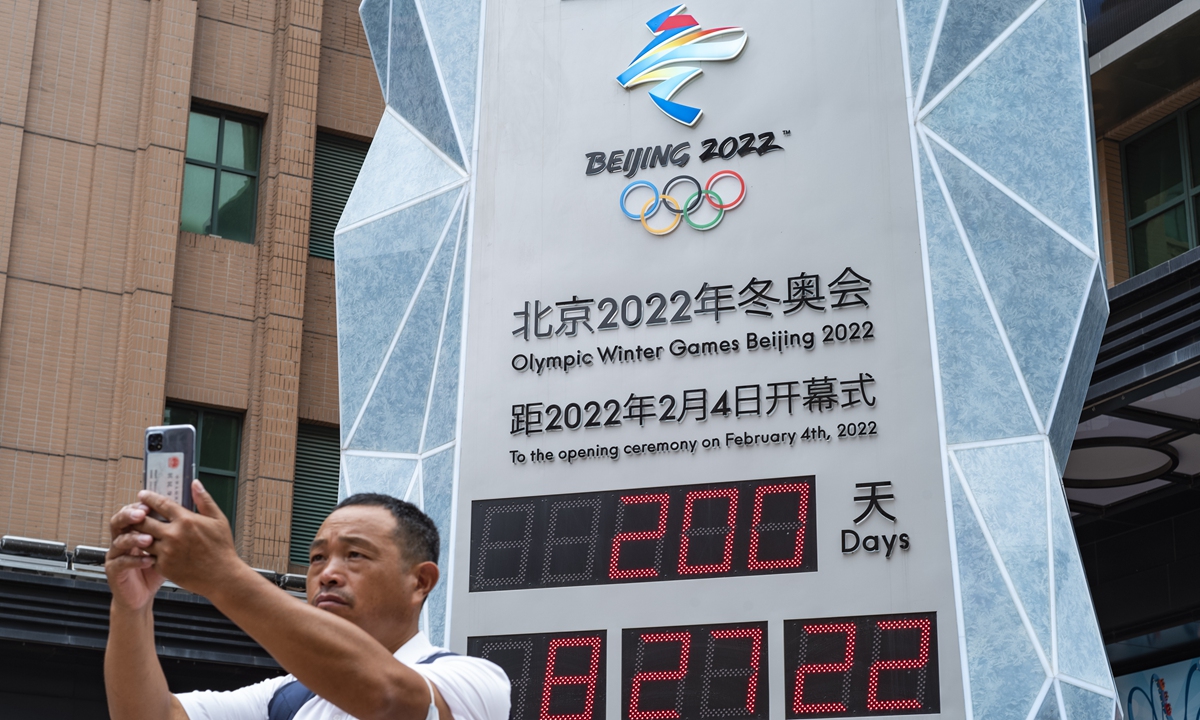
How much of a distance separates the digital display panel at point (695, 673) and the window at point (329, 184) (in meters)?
9.20

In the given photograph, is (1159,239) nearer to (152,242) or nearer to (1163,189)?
(1163,189)

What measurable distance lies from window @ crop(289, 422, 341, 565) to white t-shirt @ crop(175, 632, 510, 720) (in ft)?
39.4

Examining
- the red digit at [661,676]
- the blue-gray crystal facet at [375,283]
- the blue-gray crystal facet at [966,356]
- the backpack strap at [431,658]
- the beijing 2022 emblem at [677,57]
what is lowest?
the backpack strap at [431,658]

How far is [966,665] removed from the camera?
7.10 meters

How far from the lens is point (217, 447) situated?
1485 centimetres

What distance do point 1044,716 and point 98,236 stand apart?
34.8ft

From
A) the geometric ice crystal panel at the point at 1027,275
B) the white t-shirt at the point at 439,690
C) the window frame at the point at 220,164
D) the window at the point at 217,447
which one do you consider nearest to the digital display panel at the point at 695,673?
the geometric ice crystal panel at the point at 1027,275

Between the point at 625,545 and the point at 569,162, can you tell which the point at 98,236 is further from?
the point at 625,545

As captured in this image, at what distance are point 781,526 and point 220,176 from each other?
984 centimetres

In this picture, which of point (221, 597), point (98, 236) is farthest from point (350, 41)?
point (221, 597)

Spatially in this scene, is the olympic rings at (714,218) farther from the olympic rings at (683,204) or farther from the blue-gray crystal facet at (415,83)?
the blue-gray crystal facet at (415,83)

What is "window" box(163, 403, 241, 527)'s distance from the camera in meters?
14.7

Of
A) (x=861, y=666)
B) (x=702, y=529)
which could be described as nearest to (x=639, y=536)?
(x=702, y=529)

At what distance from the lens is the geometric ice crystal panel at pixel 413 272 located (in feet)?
27.8
